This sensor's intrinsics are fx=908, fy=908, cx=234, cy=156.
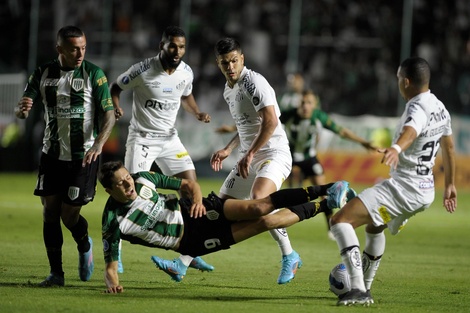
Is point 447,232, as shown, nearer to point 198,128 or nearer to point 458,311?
point 458,311

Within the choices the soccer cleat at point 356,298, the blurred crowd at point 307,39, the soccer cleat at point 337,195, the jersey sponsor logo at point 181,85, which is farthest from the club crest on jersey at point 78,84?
the blurred crowd at point 307,39

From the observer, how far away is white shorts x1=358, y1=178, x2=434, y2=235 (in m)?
7.04

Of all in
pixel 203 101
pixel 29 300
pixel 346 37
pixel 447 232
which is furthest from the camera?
pixel 346 37

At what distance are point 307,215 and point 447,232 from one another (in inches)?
278

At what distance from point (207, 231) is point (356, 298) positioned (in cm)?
152

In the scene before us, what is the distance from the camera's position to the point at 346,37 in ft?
85.2

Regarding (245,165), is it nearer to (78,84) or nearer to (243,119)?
(243,119)

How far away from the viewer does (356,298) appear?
7043 millimetres

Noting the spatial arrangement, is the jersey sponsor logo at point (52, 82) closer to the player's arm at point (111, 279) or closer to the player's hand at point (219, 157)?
the player's hand at point (219, 157)

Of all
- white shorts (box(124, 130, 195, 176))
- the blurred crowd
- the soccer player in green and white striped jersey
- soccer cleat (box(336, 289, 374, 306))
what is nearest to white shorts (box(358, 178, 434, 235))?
soccer cleat (box(336, 289, 374, 306))

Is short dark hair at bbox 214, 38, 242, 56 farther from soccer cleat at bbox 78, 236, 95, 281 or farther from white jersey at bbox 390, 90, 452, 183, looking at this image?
soccer cleat at bbox 78, 236, 95, 281

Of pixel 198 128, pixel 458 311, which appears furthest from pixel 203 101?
pixel 458 311

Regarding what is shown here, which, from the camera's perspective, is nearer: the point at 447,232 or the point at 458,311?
the point at 458,311

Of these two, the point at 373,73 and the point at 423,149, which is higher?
the point at 423,149
